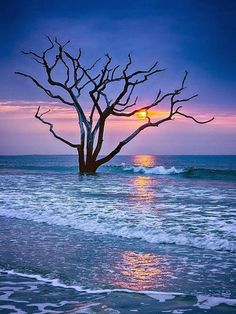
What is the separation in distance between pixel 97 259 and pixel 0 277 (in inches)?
46.6

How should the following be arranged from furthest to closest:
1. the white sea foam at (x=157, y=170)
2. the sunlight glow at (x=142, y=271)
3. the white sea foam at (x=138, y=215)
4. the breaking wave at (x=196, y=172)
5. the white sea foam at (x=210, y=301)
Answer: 1. the white sea foam at (x=157, y=170)
2. the breaking wave at (x=196, y=172)
3. the white sea foam at (x=138, y=215)
4. the sunlight glow at (x=142, y=271)
5. the white sea foam at (x=210, y=301)

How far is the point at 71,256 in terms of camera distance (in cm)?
515

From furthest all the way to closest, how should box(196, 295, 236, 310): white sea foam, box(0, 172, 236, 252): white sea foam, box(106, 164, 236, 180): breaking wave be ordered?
box(106, 164, 236, 180): breaking wave, box(0, 172, 236, 252): white sea foam, box(196, 295, 236, 310): white sea foam

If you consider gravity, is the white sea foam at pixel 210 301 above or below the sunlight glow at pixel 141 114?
below

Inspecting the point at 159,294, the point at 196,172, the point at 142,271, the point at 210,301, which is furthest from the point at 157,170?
the point at 210,301

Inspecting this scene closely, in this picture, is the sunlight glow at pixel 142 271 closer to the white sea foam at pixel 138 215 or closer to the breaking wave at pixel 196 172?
the white sea foam at pixel 138 215

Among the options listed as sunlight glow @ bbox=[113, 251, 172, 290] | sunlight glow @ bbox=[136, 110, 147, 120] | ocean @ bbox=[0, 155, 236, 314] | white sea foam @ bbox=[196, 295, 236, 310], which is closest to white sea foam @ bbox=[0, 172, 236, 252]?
ocean @ bbox=[0, 155, 236, 314]

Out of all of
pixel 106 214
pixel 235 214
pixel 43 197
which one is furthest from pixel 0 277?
pixel 43 197

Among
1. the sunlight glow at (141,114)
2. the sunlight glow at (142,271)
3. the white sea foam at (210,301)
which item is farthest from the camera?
the sunlight glow at (141,114)

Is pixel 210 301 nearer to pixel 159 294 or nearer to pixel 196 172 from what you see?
pixel 159 294

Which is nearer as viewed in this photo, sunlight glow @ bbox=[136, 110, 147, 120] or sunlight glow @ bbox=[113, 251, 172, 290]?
sunlight glow @ bbox=[113, 251, 172, 290]

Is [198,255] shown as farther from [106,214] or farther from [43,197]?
[43,197]

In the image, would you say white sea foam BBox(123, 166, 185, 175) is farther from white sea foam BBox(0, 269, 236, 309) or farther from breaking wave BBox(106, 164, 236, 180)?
white sea foam BBox(0, 269, 236, 309)

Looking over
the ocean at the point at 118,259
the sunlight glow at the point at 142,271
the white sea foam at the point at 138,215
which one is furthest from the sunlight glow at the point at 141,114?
the sunlight glow at the point at 142,271
